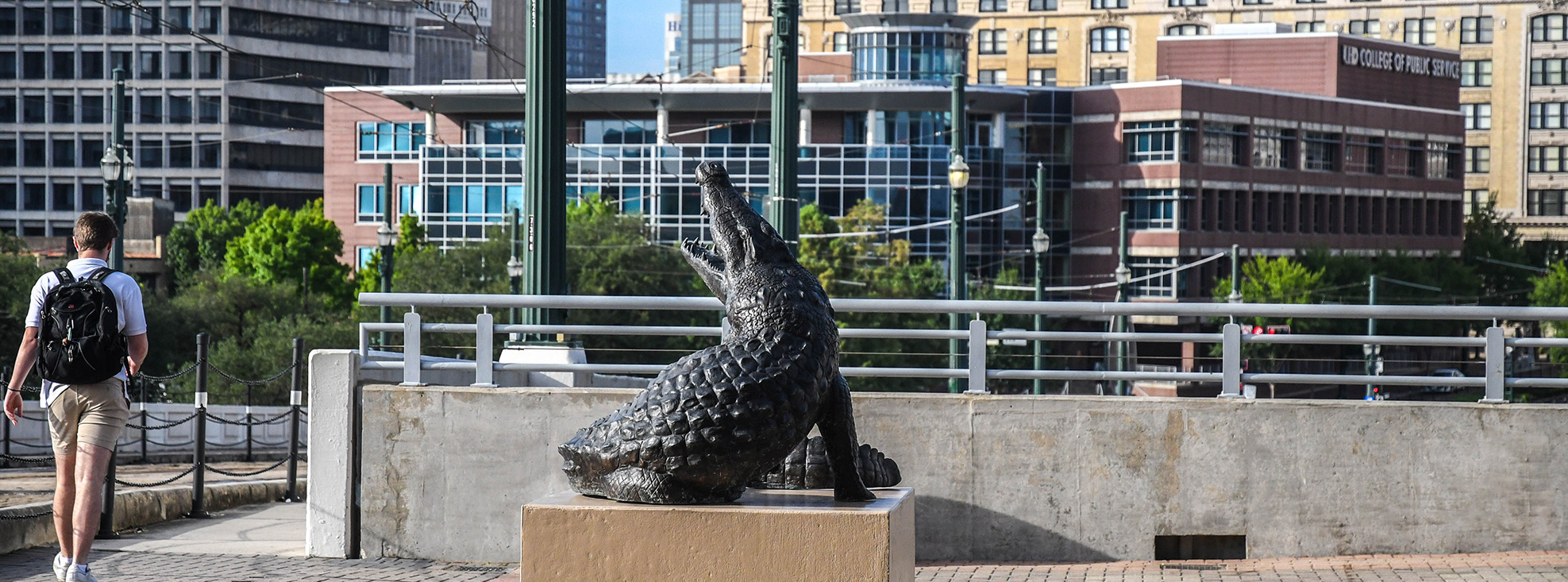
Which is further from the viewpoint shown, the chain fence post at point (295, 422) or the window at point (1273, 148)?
the window at point (1273, 148)

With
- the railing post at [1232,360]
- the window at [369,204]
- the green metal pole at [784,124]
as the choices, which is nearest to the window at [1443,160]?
the window at [369,204]

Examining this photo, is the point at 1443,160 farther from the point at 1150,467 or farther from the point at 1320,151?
the point at 1150,467

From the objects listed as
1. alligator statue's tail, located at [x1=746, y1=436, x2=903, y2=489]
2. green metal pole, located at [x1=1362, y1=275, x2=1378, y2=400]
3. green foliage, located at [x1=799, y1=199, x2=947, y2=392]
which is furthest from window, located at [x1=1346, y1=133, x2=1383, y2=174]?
alligator statue's tail, located at [x1=746, y1=436, x2=903, y2=489]

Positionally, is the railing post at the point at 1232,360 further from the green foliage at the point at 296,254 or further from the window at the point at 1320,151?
the window at the point at 1320,151

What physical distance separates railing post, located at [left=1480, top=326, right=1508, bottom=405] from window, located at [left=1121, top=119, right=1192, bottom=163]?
63415 millimetres

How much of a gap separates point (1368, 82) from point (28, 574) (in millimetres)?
81493

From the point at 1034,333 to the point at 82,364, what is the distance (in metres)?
5.92

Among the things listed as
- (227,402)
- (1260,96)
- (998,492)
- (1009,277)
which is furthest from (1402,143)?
(998,492)

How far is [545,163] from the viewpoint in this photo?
1323 centimetres

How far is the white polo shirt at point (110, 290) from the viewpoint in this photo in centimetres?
916

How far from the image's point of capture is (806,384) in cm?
741

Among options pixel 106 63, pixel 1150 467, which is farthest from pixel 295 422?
pixel 106 63

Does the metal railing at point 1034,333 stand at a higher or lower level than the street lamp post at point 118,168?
lower

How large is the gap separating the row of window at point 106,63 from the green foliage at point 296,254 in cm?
3388
